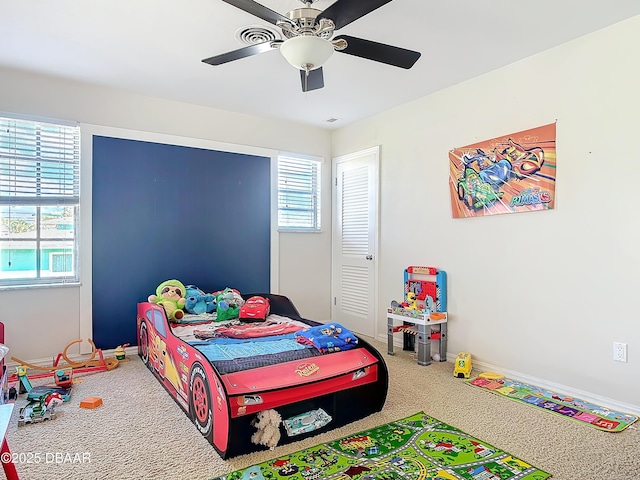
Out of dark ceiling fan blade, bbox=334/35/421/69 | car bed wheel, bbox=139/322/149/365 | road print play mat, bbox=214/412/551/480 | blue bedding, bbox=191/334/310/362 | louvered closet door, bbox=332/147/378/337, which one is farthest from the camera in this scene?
louvered closet door, bbox=332/147/378/337

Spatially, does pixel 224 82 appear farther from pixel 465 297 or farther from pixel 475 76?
pixel 465 297

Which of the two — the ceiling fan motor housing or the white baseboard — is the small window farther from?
the ceiling fan motor housing

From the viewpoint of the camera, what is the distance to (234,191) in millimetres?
4469

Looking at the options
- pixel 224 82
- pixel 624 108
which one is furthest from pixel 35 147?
pixel 624 108

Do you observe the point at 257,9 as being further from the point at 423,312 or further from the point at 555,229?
the point at 423,312

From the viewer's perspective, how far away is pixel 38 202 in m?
3.50

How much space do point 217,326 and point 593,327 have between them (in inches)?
111

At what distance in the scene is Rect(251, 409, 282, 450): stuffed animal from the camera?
212cm

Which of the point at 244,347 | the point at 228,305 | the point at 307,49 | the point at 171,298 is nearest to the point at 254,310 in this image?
the point at 228,305

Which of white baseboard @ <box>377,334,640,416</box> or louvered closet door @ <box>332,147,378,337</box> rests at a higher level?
louvered closet door @ <box>332,147,378,337</box>

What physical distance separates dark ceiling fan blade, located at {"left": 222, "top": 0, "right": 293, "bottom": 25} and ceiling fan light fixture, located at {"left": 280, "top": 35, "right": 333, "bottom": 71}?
10 cm

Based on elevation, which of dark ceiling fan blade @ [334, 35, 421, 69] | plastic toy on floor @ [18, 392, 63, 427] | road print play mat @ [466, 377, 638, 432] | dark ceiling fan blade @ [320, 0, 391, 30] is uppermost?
dark ceiling fan blade @ [320, 0, 391, 30]

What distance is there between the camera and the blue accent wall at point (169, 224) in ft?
12.4

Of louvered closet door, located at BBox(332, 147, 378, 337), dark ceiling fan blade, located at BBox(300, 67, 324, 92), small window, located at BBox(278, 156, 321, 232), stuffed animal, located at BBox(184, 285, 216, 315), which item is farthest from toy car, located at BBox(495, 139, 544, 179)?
stuffed animal, located at BBox(184, 285, 216, 315)
